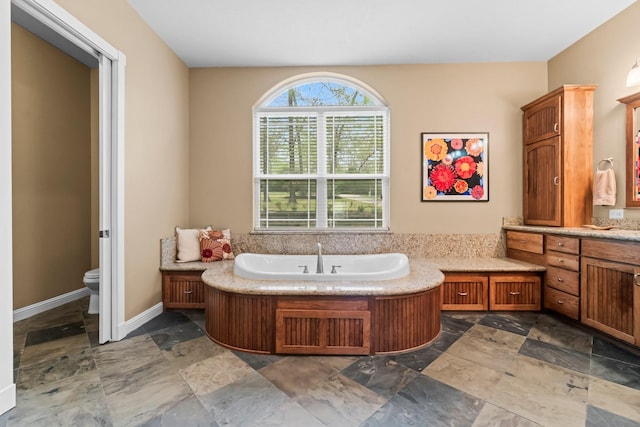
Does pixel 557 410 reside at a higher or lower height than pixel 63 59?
lower

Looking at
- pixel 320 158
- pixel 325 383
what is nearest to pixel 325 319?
pixel 325 383

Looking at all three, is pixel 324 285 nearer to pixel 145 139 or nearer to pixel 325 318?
pixel 325 318

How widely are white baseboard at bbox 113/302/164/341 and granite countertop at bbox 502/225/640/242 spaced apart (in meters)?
3.81

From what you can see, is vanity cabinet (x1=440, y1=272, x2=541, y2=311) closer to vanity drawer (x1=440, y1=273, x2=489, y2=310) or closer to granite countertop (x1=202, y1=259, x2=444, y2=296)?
vanity drawer (x1=440, y1=273, x2=489, y2=310)

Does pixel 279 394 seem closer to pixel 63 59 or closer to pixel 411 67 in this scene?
pixel 411 67

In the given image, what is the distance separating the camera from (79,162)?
127 inches

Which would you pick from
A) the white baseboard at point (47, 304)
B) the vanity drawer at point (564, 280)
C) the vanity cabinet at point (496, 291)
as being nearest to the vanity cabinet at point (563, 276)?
the vanity drawer at point (564, 280)

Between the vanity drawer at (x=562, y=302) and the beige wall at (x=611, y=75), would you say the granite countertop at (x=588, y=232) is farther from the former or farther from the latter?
the vanity drawer at (x=562, y=302)

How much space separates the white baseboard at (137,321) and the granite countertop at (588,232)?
3809 mm

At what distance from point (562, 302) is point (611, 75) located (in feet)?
7.03

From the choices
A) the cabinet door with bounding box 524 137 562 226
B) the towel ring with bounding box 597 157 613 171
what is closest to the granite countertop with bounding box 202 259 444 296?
the cabinet door with bounding box 524 137 562 226

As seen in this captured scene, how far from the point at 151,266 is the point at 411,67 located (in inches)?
139

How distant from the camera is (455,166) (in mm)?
3250

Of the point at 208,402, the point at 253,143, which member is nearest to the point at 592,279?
the point at 208,402
